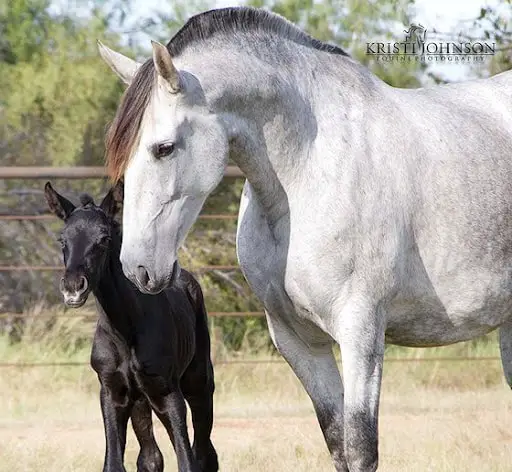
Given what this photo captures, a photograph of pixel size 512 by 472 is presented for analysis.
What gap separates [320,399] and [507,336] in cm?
91

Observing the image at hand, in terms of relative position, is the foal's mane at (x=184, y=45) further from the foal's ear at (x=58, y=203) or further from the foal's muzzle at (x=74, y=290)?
the foal's ear at (x=58, y=203)

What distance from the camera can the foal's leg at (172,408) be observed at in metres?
4.71

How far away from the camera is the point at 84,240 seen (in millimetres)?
4648

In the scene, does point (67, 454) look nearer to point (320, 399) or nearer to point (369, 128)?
point (320, 399)

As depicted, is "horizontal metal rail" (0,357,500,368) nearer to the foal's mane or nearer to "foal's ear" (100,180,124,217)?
"foal's ear" (100,180,124,217)

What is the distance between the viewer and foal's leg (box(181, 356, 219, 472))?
5245 millimetres

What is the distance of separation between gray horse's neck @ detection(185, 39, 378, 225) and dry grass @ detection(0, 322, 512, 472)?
83.7 inches

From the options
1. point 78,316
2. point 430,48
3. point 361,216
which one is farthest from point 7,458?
point 430,48

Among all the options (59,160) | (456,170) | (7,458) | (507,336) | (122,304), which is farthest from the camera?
(59,160)

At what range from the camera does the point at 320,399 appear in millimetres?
4078

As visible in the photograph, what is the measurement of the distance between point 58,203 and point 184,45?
135cm

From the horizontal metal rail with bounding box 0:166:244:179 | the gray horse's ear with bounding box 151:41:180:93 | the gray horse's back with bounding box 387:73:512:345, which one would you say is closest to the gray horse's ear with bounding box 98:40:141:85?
the gray horse's ear with bounding box 151:41:180:93

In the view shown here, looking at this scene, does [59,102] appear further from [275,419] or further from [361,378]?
[361,378]

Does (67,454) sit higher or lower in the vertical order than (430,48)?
lower
